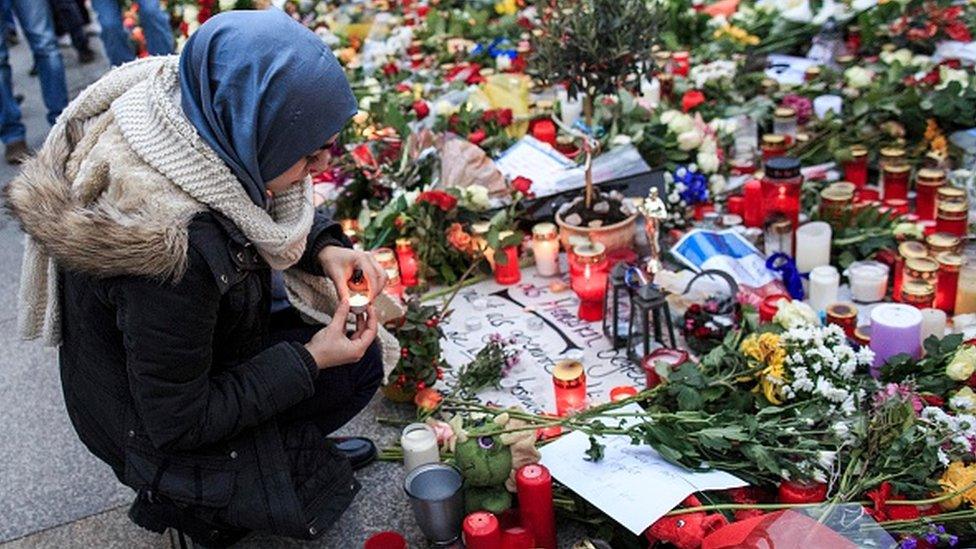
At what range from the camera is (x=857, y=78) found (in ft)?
13.1

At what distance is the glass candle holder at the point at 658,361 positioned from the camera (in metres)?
2.39

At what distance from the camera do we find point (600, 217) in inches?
122

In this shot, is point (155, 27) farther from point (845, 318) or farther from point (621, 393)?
point (845, 318)

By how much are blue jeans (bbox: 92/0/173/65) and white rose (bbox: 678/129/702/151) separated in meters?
2.88

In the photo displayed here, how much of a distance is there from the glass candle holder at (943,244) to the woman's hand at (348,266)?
1550 mm

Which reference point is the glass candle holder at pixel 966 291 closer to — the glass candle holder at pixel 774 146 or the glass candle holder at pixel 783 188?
the glass candle holder at pixel 783 188

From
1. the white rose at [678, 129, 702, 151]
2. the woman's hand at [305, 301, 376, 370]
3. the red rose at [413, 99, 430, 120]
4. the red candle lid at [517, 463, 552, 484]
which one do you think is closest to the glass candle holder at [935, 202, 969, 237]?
the white rose at [678, 129, 702, 151]

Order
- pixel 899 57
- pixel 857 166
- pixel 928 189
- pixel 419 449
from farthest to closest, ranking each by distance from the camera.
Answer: pixel 899 57, pixel 857 166, pixel 928 189, pixel 419 449

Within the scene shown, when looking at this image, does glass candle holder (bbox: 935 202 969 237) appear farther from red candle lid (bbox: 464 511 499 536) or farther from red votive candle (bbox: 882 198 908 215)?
red candle lid (bbox: 464 511 499 536)

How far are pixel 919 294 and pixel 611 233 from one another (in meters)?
0.87

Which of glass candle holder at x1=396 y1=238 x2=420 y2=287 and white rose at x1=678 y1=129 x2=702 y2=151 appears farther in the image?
white rose at x1=678 y1=129 x2=702 y2=151

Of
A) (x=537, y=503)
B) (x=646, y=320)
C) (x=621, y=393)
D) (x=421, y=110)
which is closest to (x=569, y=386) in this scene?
(x=621, y=393)

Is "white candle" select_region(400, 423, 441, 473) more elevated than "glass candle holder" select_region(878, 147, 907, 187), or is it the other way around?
"white candle" select_region(400, 423, 441, 473)

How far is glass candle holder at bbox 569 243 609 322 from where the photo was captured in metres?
2.86
